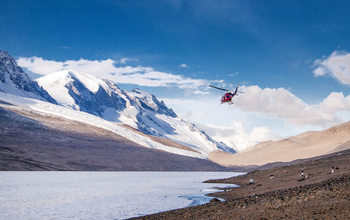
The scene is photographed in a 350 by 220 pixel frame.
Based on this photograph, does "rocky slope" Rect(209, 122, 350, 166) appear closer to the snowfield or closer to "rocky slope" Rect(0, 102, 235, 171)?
"rocky slope" Rect(0, 102, 235, 171)

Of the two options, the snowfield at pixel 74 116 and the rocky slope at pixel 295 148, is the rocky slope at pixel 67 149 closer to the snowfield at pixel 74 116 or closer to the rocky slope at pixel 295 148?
the snowfield at pixel 74 116

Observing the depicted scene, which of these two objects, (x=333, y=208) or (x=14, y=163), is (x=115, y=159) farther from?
(x=333, y=208)

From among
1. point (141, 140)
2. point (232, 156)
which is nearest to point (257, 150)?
point (232, 156)

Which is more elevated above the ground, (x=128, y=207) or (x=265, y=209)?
(x=265, y=209)

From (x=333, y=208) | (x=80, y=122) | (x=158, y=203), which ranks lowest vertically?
(x=158, y=203)

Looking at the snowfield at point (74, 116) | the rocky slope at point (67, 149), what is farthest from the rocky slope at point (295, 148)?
the snowfield at point (74, 116)

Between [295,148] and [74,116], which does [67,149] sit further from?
[295,148]

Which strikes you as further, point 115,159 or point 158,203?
point 115,159

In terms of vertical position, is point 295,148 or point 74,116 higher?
point 74,116

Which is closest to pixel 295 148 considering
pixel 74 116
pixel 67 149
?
pixel 67 149

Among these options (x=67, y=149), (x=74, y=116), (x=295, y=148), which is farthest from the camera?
(x=74, y=116)

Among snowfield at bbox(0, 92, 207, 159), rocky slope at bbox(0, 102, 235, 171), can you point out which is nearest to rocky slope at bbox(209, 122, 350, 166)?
rocky slope at bbox(0, 102, 235, 171)
